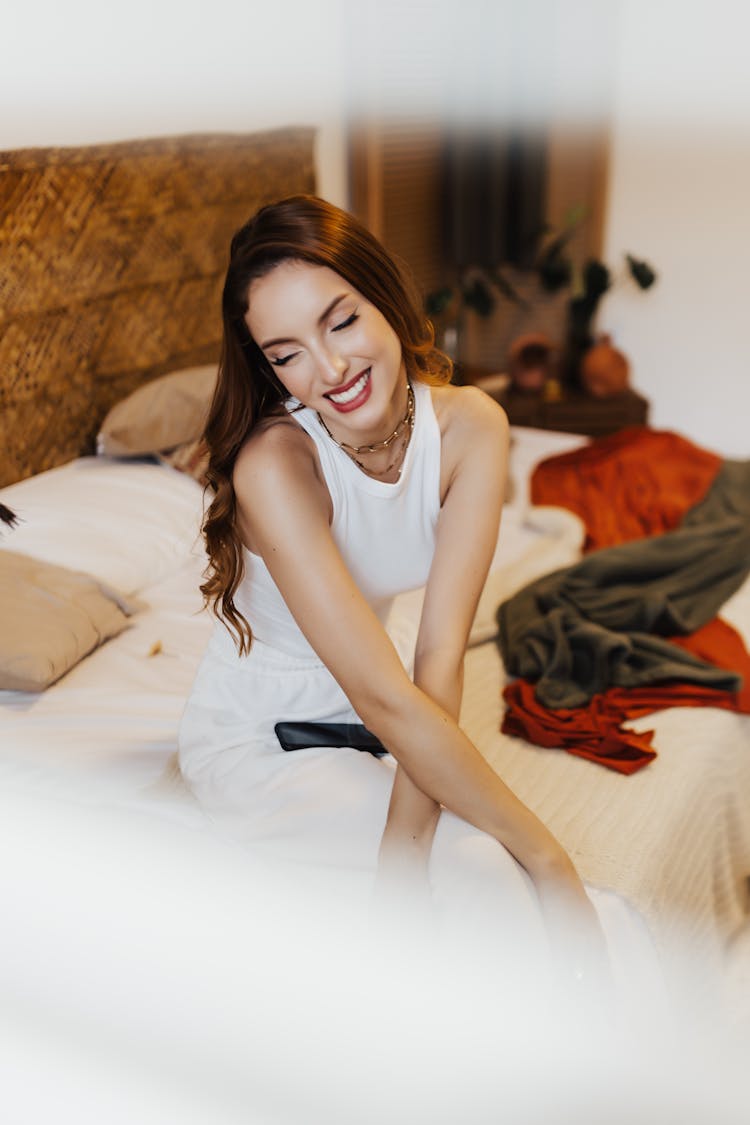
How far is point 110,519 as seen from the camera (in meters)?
1.34

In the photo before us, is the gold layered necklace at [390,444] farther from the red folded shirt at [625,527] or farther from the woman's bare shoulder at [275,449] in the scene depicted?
the red folded shirt at [625,527]

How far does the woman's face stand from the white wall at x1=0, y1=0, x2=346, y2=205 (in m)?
0.40

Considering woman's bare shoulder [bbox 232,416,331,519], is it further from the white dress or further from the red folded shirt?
the red folded shirt

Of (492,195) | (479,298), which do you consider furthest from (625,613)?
(492,195)

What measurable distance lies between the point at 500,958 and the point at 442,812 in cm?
Answer: 14

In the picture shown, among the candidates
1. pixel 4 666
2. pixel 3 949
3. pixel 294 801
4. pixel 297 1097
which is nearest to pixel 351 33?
pixel 4 666

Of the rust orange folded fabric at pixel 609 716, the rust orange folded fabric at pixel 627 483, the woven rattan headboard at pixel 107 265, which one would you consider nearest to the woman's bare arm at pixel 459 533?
the rust orange folded fabric at pixel 609 716

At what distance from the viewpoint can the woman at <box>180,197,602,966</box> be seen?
83 centimetres

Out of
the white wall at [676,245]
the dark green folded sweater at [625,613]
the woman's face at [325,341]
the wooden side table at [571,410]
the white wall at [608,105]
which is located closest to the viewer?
the woman's face at [325,341]

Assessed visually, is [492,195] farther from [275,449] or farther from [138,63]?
[275,449]

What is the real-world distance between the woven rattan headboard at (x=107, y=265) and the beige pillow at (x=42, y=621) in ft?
0.38

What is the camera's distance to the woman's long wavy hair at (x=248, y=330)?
0.83 m

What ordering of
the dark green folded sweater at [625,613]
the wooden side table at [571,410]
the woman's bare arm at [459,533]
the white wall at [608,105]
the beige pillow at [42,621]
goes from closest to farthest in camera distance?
the woman's bare arm at [459,533]
the beige pillow at [42,621]
the dark green folded sweater at [625,613]
the white wall at [608,105]
the wooden side table at [571,410]

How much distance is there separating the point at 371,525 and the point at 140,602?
454 mm
